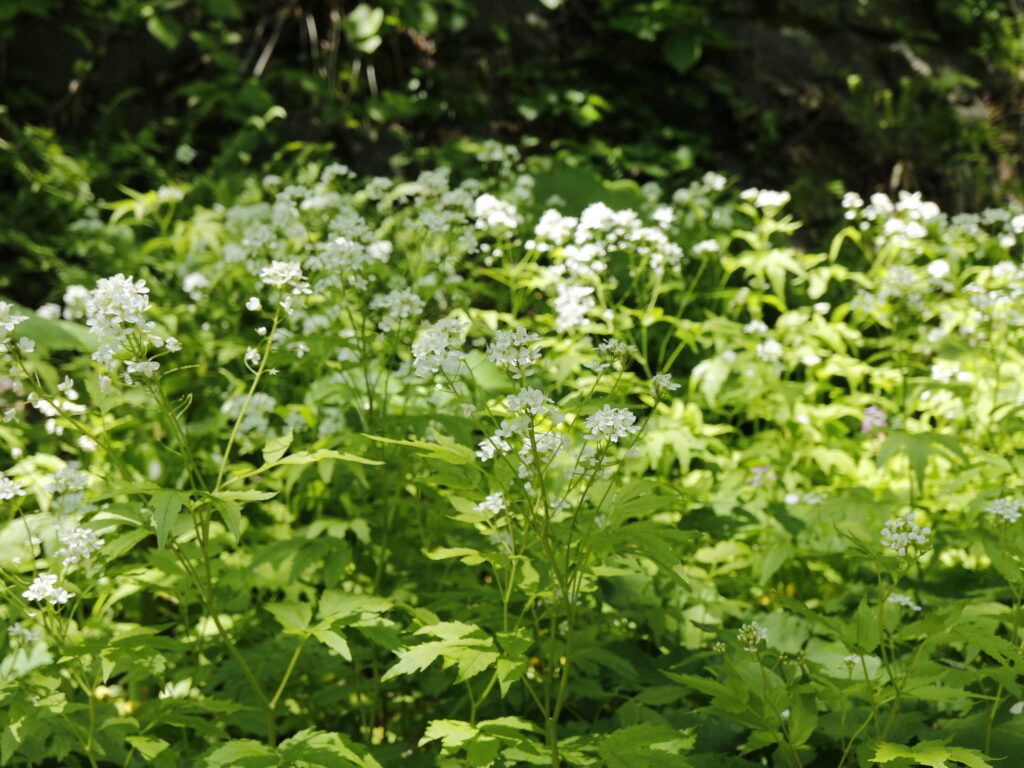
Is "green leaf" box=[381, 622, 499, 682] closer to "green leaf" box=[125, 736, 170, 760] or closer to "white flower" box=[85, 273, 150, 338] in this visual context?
"green leaf" box=[125, 736, 170, 760]

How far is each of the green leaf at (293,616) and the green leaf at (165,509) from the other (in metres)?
0.36

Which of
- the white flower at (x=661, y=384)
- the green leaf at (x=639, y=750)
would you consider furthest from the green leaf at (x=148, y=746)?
the white flower at (x=661, y=384)

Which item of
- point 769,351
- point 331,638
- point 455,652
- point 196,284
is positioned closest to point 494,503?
point 455,652

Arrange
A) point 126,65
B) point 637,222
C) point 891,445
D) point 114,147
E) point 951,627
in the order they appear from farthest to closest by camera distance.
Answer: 1. point 126,65
2. point 114,147
3. point 637,222
4. point 891,445
5. point 951,627

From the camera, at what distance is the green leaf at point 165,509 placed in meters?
1.49

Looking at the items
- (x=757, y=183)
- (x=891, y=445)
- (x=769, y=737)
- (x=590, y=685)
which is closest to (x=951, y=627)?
(x=769, y=737)

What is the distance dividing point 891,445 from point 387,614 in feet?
5.07

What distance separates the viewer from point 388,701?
2.48 metres

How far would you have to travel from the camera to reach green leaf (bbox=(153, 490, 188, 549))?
149 centimetres

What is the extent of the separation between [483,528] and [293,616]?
16.5 inches

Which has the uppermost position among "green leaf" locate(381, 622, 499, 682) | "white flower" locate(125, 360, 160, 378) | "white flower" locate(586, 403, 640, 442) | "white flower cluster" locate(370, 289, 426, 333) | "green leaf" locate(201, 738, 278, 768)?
"white flower" locate(125, 360, 160, 378)

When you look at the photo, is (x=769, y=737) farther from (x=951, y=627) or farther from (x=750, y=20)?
→ (x=750, y=20)

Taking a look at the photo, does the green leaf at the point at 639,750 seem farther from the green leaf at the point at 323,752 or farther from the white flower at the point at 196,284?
the white flower at the point at 196,284

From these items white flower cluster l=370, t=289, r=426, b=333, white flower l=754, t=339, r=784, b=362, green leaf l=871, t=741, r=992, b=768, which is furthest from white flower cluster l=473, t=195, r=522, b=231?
green leaf l=871, t=741, r=992, b=768
